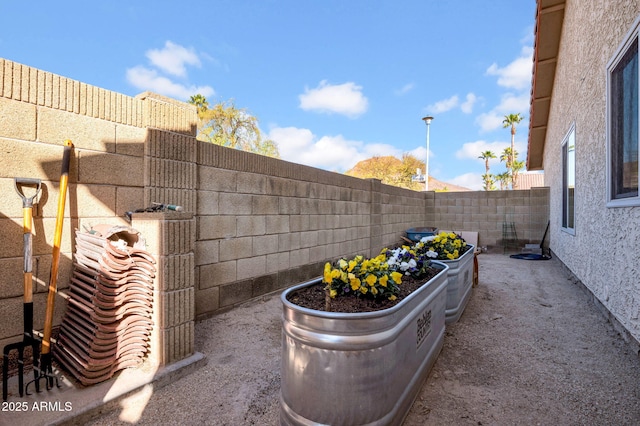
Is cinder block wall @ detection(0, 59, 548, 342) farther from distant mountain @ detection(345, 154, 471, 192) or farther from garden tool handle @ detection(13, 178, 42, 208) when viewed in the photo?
distant mountain @ detection(345, 154, 471, 192)

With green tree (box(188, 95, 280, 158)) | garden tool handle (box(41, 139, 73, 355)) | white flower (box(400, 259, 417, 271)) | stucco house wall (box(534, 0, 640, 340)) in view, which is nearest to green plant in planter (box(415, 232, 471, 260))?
white flower (box(400, 259, 417, 271))

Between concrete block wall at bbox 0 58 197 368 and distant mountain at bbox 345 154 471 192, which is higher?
distant mountain at bbox 345 154 471 192

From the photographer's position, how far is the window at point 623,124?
3.33 metres

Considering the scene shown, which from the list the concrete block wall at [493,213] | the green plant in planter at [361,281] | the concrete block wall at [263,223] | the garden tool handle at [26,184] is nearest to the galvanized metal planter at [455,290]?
the green plant in planter at [361,281]

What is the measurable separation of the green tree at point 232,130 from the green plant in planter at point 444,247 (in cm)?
1660

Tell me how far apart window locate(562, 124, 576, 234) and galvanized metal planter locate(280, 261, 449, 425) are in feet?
20.9

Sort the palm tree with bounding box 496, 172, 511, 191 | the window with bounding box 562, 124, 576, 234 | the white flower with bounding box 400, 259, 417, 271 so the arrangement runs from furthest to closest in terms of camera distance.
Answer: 1. the palm tree with bounding box 496, 172, 511, 191
2. the window with bounding box 562, 124, 576, 234
3. the white flower with bounding box 400, 259, 417, 271

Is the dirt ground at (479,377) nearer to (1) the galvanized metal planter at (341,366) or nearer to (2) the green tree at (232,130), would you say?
(1) the galvanized metal planter at (341,366)

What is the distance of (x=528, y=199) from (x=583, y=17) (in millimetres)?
6650

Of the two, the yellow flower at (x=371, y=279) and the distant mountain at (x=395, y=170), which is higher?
the distant mountain at (x=395, y=170)

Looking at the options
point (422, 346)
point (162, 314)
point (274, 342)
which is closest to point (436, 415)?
point (422, 346)

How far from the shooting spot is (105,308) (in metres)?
2.50

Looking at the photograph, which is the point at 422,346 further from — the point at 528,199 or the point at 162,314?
the point at 528,199

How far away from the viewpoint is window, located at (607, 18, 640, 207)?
10.9 ft
